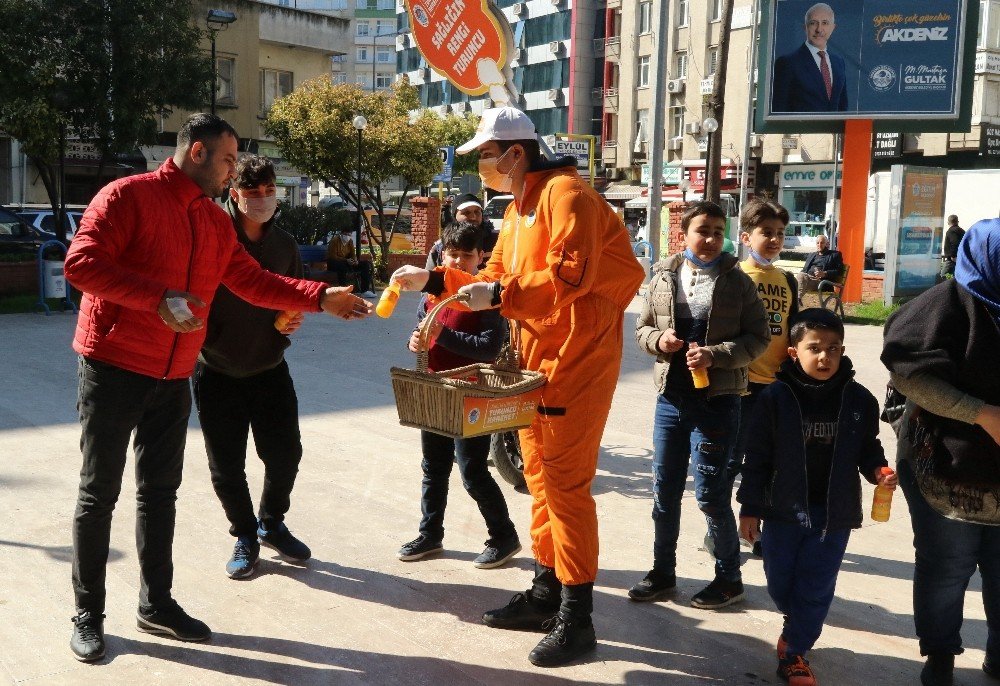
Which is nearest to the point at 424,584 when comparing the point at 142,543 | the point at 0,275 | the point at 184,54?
the point at 142,543

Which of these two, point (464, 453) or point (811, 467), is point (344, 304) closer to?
point (464, 453)

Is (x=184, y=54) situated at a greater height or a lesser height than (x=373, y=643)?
greater

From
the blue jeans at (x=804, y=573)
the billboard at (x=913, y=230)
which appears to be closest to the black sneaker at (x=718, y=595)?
the blue jeans at (x=804, y=573)

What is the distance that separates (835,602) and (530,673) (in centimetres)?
160

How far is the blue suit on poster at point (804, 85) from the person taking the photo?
21016 millimetres

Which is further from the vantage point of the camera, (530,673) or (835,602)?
(835,602)

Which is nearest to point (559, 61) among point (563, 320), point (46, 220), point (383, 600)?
point (46, 220)

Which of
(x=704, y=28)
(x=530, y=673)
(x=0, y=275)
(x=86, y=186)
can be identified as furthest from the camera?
(x=704, y=28)

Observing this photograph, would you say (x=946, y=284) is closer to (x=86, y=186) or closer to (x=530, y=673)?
(x=530, y=673)

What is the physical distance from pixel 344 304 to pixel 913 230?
17.9 metres

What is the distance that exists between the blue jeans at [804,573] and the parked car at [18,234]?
1748 cm

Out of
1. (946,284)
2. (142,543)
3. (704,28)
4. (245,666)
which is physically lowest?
(245,666)

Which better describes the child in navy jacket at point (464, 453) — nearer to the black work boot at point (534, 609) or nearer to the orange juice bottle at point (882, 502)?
the black work boot at point (534, 609)

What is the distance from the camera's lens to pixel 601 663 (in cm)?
393
